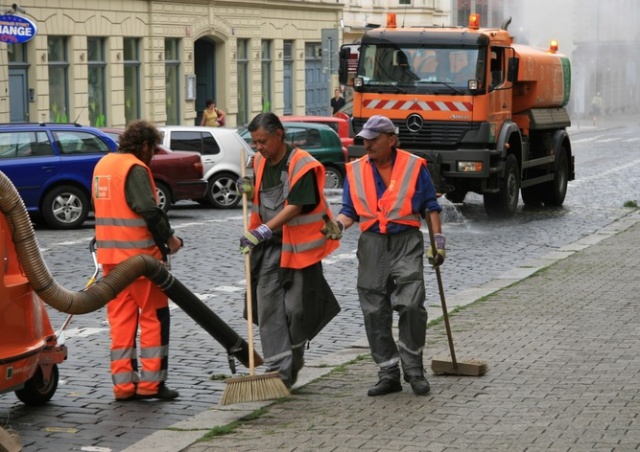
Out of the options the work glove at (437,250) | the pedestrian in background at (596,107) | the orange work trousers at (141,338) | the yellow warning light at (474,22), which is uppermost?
the yellow warning light at (474,22)

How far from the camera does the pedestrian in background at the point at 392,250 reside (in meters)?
→ 9.16

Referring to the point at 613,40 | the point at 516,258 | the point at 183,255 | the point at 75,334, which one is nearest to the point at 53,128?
the point at 183,255

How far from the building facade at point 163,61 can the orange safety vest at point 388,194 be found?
81.2 feet

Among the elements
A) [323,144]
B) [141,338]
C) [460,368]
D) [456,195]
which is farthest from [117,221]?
[323,144]

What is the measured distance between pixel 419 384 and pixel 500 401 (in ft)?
1.73

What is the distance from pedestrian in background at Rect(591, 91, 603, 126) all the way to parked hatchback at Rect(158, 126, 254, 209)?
156ft

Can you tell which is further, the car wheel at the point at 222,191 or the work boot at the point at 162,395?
the car wheel at the point at 222,191

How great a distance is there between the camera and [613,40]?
54.8m

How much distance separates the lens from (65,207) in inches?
821

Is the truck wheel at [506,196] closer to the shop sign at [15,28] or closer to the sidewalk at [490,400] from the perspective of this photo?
the sidewalk at [490,400]

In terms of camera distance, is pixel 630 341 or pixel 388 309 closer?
pixel 388 309

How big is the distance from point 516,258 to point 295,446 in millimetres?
10204

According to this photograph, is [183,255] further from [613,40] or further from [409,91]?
[613,40]

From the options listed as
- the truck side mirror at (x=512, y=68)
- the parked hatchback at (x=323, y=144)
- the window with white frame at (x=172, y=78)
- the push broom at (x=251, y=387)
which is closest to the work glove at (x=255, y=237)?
the push broom at (x=251, y=387)
